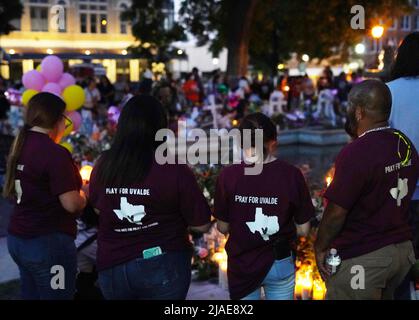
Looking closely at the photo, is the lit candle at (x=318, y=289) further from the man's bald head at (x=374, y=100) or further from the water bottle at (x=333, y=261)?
the man's bald head at (x=374, y=100)

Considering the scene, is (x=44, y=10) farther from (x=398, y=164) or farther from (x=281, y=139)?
(x=398, y=164)

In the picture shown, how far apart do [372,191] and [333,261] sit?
40cm

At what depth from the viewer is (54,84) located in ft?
20.2

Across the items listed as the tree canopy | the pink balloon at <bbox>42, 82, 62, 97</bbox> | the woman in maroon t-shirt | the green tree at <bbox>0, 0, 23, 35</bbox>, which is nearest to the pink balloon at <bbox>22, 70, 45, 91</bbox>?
the pink balloon at <bbox>42, 82, 62, 97</bbox>

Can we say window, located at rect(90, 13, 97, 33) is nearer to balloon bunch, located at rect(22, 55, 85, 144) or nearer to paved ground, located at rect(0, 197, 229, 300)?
balloon bunch, located at rect(22, 55, 85, 144)

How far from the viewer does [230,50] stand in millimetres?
20984

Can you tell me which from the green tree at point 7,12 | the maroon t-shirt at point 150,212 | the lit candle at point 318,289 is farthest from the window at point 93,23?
the maroon t-shirt at point 150,212

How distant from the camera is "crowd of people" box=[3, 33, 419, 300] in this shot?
2.75 meters

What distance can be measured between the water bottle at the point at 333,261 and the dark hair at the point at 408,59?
46.9 inches

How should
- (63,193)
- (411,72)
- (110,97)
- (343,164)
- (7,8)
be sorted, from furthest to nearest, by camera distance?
(7,8) < (110,97) < (411,72) < (63,193) < (343,164)

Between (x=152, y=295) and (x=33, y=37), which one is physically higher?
(x=33, y=37)

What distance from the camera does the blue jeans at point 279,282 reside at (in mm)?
3084

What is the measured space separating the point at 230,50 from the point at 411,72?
707 inches
